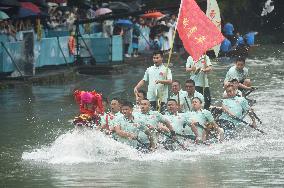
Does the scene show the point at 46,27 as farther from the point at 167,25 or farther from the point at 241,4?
the point at 241,4

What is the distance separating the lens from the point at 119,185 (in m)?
15.7

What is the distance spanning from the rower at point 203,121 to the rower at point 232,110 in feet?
4.43

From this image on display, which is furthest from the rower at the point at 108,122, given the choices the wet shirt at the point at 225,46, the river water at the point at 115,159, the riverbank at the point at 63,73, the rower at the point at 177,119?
the wet shirt at the point at 225,46

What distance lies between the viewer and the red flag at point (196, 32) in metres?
20.8

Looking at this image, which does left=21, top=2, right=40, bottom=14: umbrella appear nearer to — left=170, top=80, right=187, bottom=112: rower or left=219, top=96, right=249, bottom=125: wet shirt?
left=219, top=96, right=249, bottom=125: wet shirt

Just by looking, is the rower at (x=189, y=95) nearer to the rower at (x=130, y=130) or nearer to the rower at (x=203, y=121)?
the rower at (x=203, y=121)

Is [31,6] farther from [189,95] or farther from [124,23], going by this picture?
[189,95]

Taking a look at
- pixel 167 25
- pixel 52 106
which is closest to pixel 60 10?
pixel 167 25

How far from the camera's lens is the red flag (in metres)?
20.8

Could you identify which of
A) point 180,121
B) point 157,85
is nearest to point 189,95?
point 157,85

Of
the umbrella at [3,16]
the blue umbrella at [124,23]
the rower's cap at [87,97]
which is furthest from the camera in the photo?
the blue umbrella at [124,23]

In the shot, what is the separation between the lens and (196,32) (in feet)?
68.4

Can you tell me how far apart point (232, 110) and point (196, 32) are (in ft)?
7.41

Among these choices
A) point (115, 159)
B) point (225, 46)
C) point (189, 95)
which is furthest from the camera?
point (225, 46)
